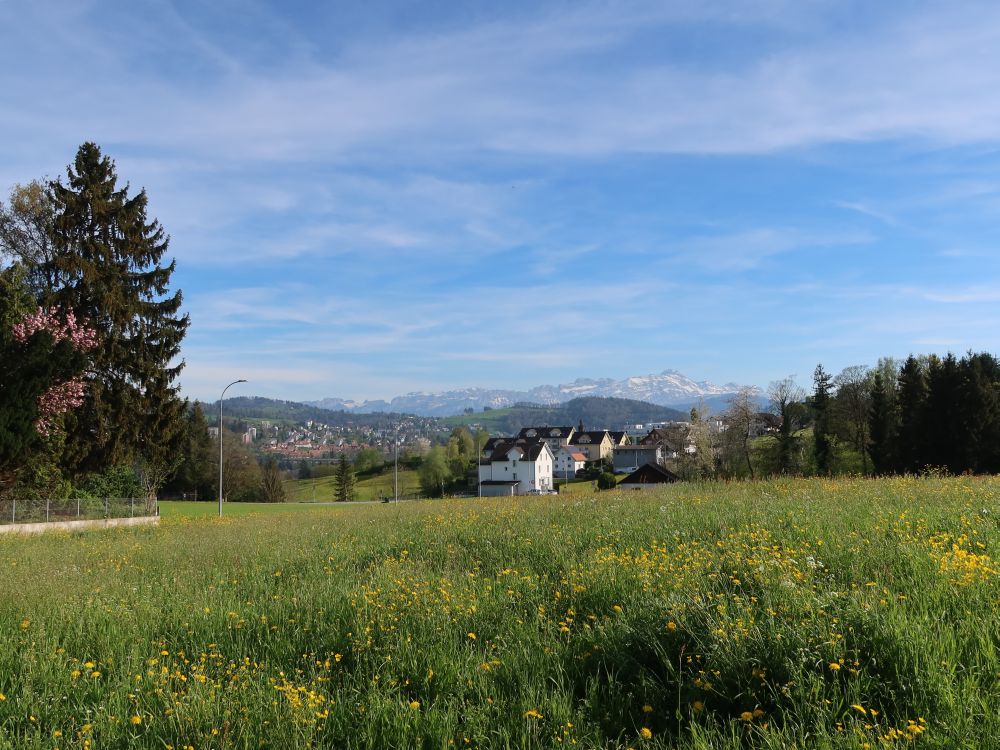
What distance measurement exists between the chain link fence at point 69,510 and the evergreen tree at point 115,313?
78.5 inches

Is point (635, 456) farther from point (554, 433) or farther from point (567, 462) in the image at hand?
point (554, 433)

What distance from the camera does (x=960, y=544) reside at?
7.09 m

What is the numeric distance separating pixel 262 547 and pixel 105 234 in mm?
26460

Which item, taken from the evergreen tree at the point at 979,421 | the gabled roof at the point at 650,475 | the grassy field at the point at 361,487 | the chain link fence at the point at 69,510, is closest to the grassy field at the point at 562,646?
the chain link fence at the point at 69,510

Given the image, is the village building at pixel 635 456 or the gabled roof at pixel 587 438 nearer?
the village building at pixel 635 456

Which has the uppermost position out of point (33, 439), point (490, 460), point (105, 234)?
point (105, 234)

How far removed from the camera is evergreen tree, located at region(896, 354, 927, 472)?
41750mm

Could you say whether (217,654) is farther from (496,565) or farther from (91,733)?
(496,565)

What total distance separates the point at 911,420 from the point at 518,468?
78.7 m

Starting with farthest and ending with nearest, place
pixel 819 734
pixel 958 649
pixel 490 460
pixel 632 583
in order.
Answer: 1. pixel 490 460
2. pixel 632 583
3. pixel 958 649
4. pixel 819 734

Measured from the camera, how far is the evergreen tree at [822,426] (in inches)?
2062

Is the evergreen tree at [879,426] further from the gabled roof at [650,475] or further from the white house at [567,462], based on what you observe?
the white house at [567,462]

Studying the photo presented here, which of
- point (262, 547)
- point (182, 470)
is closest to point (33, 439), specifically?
point (262, 547)

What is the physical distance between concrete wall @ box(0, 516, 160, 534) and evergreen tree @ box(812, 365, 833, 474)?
45533 mm
